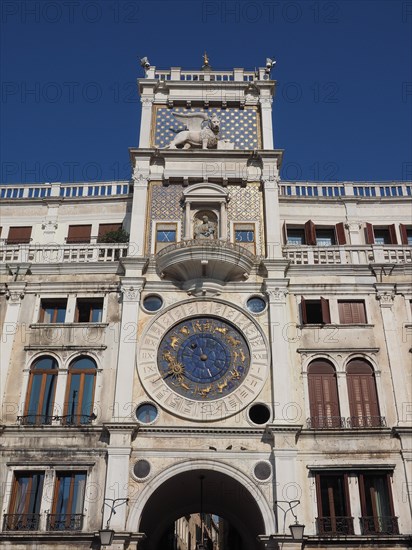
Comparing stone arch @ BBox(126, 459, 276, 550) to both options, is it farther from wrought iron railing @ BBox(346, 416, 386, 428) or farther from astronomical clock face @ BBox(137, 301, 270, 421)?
wrought iron railing @ BBox(346, 416, 386, 428)

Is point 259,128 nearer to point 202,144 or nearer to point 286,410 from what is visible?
point 202,144

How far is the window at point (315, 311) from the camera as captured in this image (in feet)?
92.8

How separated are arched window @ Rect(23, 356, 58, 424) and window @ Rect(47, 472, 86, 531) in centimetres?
242

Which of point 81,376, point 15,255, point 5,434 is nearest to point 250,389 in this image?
point 81,376

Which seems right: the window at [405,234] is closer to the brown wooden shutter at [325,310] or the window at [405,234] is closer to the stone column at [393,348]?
the stone column at [393,348]

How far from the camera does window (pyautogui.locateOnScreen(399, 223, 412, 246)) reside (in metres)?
33.2

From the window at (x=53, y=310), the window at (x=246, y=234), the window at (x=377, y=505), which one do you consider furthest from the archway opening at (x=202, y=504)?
the window at (x=246, y=234)

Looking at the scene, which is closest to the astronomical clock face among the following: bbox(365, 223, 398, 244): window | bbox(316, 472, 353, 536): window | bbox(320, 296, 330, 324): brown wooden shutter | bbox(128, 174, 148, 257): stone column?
bbox(320, 296, 330, 324): brown wooden shutter

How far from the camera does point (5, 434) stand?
25828mm

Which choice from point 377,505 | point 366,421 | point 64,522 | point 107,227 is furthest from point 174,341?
point 377,505

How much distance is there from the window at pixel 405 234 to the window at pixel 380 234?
15.3 inches

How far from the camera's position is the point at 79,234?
33875mm

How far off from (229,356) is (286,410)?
3290mm

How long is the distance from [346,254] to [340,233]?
122 inches
